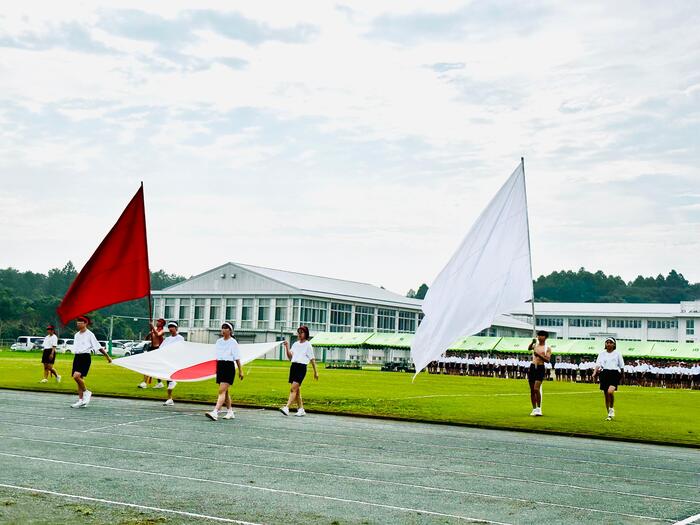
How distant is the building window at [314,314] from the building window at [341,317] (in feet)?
5.18

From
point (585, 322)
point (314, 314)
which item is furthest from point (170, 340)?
point (585, 322)

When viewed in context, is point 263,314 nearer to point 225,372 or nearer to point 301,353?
point 301,353

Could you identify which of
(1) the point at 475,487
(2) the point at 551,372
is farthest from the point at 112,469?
(2) the point at 551,372

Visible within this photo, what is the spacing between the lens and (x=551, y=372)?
6400 cm

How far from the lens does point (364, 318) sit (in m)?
104

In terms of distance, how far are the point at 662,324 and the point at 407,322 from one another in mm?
38057

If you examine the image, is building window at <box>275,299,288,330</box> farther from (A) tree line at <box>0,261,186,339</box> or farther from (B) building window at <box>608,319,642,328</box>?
(B) building window at <box>608,319,642,328</box>

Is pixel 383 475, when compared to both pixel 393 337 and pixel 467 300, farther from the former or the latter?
pixel 393 337

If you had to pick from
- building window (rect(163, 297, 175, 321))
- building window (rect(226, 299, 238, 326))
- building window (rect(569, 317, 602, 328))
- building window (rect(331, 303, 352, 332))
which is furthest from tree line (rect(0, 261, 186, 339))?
building window (rect(569, 317, 602, 328))

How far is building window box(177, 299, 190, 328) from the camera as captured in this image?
100 meters

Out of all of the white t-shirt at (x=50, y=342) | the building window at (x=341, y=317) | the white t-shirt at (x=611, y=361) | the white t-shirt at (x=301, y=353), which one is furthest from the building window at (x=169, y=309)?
the white t-shirt at (x=611, y=361)

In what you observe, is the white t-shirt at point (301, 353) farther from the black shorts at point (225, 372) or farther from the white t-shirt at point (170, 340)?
the white t-shirt at point (170, 340)

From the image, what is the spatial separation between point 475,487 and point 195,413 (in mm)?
10532

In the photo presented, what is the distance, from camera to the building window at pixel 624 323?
127062 millimetres
